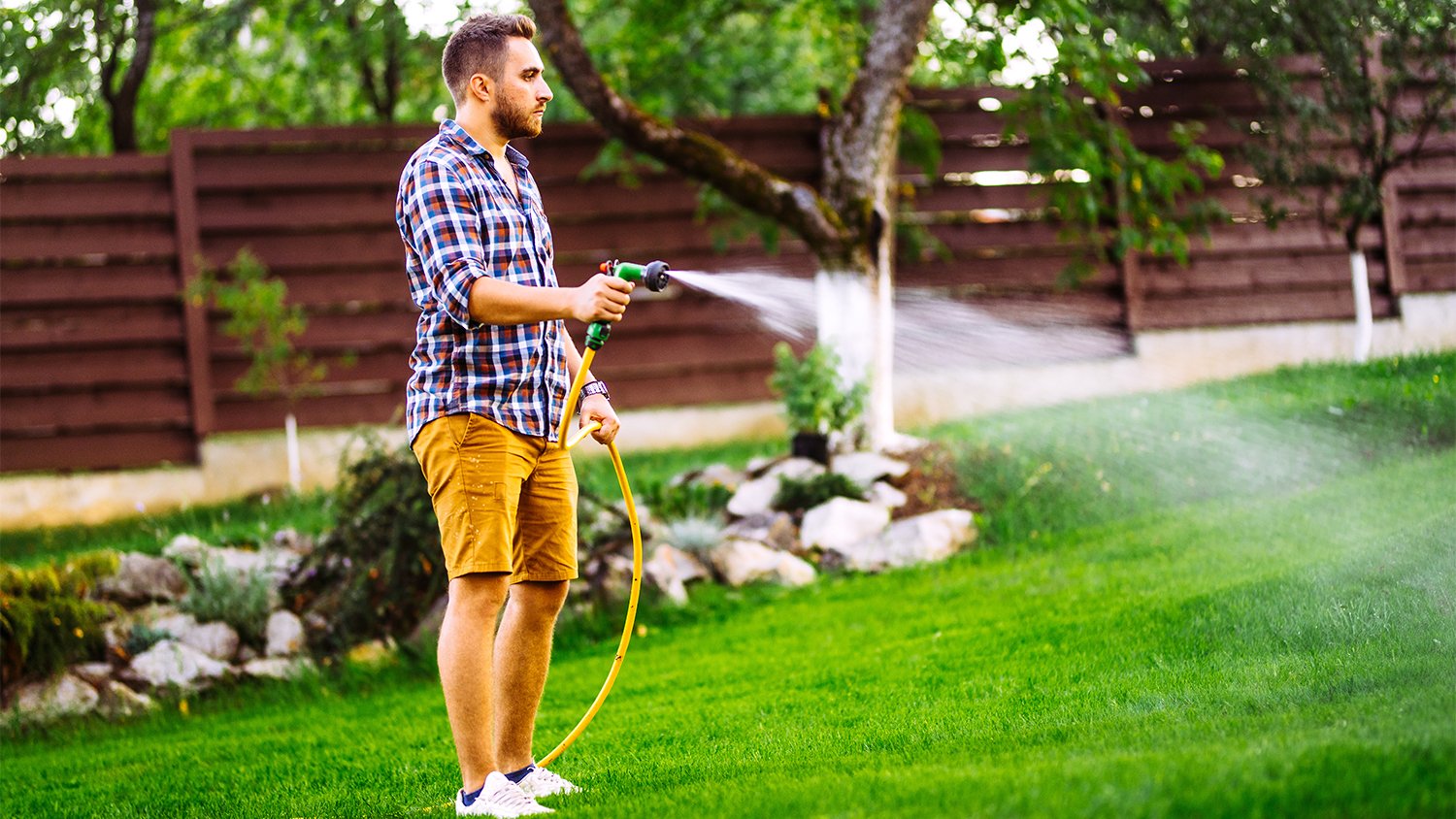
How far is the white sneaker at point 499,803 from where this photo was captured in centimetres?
303

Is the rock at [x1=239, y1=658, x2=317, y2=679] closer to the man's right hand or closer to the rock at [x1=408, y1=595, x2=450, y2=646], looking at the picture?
the rock at [x1=408, y1=595, x2=450, y2=646]

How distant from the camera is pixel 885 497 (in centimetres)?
666

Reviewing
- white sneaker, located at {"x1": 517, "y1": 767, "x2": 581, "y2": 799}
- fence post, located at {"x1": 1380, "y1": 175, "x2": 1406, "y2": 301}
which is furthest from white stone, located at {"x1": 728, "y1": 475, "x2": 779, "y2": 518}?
fence post, located at {"x1": 1380, "y1": 175, "x2": 1406, "y2": 301}

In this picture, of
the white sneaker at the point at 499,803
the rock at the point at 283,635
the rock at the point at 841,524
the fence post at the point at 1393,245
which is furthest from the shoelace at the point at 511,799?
the fence post at the point at 1393,245

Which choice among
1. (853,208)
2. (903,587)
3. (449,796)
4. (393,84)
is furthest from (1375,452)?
(393,84)

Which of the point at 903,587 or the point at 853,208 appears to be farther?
the point at 853,208

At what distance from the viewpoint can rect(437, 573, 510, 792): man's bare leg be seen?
305 cm

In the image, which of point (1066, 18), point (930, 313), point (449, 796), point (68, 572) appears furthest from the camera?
point (930, 313)

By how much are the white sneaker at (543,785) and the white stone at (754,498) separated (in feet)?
11.4

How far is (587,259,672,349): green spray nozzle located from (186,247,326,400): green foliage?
531 cm

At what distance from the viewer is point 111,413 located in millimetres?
8398

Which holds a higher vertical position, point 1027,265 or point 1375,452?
point 1027,265

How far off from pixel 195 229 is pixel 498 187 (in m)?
5.88

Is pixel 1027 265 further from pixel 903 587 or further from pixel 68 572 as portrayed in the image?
pixel 68 572
